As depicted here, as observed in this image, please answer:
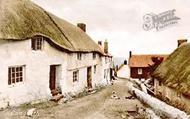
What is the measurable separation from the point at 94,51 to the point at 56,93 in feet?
37.9

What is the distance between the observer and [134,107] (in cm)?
1762

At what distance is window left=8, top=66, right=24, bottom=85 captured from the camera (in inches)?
658

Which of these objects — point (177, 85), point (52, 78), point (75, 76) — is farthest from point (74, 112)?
point (75, 76)

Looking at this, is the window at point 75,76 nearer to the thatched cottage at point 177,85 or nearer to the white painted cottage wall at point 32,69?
the white painted cottage wall at point 32,69

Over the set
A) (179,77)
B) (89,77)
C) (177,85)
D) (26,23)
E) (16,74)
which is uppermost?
(26,23)

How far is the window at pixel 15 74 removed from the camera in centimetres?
1670

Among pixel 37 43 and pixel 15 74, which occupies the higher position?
pixel 37 43

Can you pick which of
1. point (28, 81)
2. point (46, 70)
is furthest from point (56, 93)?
point (28, 81)

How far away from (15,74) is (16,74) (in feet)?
0.37

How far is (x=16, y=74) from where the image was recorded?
1714 cm

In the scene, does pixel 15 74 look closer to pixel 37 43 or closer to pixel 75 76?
pixel 37 43

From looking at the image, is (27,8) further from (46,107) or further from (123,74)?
(123,74)

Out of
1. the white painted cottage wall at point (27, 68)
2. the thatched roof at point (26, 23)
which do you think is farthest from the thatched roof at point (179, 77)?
the white painted cottage wall at point (27, 68)

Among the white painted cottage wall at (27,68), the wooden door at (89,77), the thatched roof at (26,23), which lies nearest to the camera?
the white painted cottage wall at (27,68)
